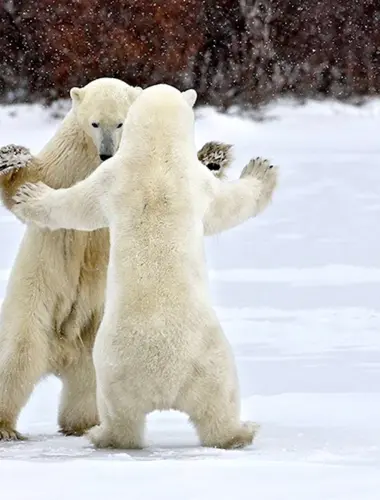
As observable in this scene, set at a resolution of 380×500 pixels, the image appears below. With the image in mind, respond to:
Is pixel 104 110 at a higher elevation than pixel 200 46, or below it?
below

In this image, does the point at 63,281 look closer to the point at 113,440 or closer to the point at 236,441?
the point at 113,440

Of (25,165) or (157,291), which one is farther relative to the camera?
(25,165)

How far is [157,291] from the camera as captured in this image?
401 centimetres

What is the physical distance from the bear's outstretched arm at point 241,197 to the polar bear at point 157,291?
0.05 meters

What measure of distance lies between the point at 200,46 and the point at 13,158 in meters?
18.6

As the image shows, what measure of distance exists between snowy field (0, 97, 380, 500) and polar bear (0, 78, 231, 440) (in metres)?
0.17

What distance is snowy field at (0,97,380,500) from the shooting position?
3.31 metres

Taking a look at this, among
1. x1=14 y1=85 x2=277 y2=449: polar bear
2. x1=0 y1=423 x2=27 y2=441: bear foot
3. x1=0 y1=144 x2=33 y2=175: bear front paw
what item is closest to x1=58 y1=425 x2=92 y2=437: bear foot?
x1=0 y1=423 x2=27 y2=441: bear foot

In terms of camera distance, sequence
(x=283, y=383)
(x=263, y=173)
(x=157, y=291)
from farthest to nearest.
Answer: (x=283, y=383)
(x=263, y=173)
(x=157, y=291)

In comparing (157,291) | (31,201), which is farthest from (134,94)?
(157,291)

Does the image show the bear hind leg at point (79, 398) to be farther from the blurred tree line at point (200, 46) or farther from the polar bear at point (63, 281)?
the blurred tree line at point (200, 46)

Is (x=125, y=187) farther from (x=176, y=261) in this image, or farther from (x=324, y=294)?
(x=324, y=294)

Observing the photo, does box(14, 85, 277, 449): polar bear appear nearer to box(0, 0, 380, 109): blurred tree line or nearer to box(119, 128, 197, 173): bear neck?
box(119, 128, 197, 173): bear neck

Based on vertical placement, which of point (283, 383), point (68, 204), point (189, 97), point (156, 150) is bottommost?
point (283, 383)
